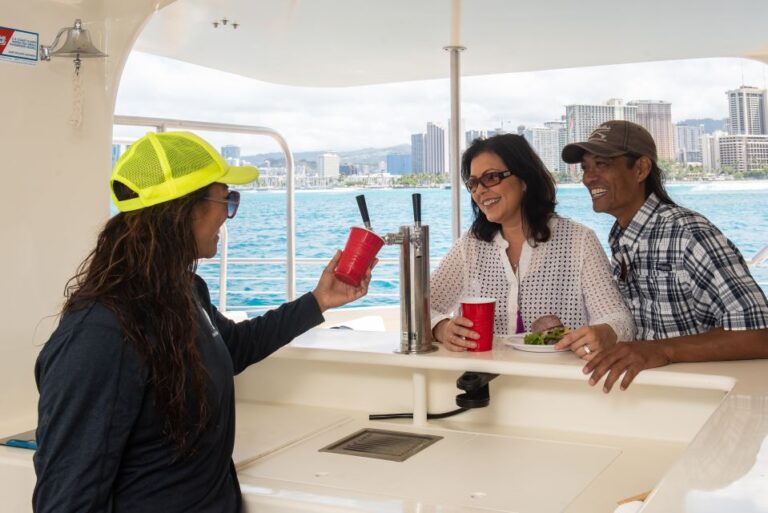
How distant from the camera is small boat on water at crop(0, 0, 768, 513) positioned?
148 cm

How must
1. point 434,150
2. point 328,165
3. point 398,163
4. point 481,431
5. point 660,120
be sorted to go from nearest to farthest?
point 481,431 < point 660,120 < point 434,150 < point 398,163 < point 328,165

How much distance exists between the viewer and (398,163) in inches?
1406

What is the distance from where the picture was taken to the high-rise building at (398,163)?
35.7 meters

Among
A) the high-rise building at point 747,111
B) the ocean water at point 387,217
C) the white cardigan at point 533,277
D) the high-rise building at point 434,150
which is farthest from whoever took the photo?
the high-rise building at point 434,150

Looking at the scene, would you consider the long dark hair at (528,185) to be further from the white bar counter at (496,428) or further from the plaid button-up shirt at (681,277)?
the white bar counter at (496,428)

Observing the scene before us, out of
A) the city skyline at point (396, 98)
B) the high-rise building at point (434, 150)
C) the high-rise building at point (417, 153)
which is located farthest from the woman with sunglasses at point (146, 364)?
the high-rise building at point (417, 153)

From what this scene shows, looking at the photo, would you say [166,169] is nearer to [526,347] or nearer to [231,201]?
[231,201]

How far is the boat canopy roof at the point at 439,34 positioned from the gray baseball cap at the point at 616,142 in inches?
76.1

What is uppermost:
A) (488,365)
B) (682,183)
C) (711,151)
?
(711,151)

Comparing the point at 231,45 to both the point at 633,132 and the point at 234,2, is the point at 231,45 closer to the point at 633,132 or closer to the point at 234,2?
the point at 234,2

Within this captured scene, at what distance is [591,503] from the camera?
4.85 feet

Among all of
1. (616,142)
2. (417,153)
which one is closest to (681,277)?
(616,142)

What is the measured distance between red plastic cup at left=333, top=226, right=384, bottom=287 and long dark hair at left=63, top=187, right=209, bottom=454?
0.60 meters

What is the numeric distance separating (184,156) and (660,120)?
3507 cm
